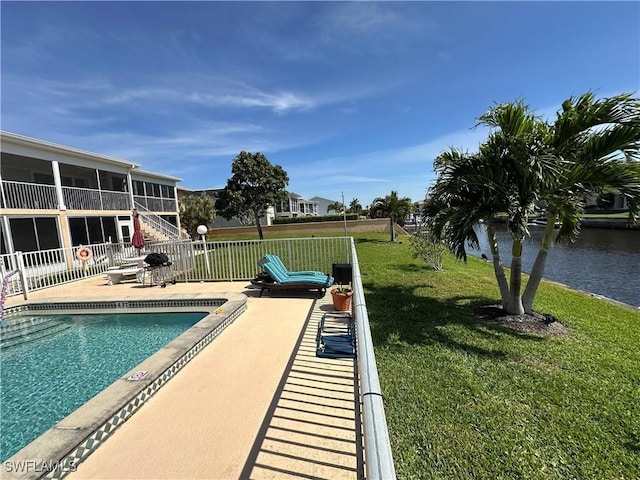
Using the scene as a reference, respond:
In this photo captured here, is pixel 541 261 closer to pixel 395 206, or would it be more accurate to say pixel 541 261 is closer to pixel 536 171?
pixel 536 171

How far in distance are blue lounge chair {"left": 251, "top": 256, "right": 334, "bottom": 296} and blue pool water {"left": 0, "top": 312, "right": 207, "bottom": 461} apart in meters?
1.69

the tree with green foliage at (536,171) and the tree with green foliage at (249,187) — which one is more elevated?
the tree with green foliage at (249,187)

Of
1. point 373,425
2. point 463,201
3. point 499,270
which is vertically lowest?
point 499,270

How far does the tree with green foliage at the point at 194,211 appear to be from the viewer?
83.2 ft

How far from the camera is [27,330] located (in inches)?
268

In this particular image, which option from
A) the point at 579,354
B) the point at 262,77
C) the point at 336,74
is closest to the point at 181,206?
the point at 262,77

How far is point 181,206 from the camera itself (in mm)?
25719

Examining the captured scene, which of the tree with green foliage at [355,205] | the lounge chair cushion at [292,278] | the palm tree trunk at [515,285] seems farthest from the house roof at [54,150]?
the tree with green foliage at [355,205]

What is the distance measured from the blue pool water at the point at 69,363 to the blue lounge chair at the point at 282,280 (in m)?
1.69

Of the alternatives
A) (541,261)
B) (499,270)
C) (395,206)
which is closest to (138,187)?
(395,206)

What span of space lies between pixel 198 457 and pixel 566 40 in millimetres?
11073

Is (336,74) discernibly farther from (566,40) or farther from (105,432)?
(105,432)

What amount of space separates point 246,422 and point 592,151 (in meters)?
6.94

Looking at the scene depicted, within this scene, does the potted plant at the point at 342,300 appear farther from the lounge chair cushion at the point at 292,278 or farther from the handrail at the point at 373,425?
the handrail at the point at 373,425
